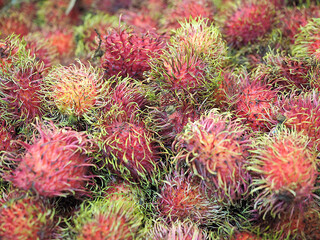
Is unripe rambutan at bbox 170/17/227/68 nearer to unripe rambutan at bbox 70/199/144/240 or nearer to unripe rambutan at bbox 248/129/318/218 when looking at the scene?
unripe rambutan at bbox 248/129/318/218

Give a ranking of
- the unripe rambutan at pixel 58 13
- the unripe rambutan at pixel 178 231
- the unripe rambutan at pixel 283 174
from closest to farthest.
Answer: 1. the unripe rambutan at pixel 283 174
2. the unripe rambutan at pixel 178 231
3. the unripe rambutan at pixel 58 13

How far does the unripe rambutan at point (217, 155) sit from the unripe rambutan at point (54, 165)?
1.03 ft

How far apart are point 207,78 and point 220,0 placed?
3.37 ft

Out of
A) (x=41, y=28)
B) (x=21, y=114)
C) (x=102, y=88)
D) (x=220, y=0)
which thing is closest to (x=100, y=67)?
(x=102, y=88)

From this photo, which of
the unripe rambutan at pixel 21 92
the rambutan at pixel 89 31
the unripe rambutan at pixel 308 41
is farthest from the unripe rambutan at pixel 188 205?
the rambutan at pixel 89 31

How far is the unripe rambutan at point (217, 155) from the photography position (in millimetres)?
962

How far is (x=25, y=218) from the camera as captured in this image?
36.5 inches

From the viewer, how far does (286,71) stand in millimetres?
1314

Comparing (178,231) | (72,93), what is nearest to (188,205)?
(178,231)

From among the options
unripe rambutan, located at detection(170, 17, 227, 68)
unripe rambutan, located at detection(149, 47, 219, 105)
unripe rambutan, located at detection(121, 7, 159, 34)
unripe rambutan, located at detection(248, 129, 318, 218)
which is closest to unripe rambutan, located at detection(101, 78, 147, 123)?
unripe rambutan, located at detection(149, 47, 219, 105)

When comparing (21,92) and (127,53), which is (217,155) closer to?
(127,53)

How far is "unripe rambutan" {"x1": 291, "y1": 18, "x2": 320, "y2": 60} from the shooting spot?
1.32 metres

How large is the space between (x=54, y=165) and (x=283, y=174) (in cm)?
67

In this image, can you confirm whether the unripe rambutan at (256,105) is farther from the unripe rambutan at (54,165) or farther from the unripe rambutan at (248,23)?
the unripe rambutan at (54,165)
